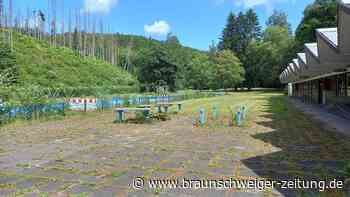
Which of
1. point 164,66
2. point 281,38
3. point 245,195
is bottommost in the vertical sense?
point 245,195

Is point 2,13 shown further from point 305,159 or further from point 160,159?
point 305,159

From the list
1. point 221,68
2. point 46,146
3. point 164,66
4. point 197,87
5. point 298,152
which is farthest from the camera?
point 197,87

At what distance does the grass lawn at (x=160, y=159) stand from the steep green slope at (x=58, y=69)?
28965mm

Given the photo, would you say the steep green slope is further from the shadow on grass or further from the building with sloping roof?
the shadow on grass

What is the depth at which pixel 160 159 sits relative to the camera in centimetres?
536

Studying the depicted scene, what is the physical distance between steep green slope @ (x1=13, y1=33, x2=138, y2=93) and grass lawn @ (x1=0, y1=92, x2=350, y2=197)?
28965 mm

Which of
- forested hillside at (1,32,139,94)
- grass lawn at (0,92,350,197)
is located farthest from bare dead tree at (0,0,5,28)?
grass lawn at (0,92,350,197)

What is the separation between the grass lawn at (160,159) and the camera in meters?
3.86

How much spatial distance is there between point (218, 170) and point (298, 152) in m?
2.22

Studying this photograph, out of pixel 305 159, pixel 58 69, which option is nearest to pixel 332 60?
pixel 305 159

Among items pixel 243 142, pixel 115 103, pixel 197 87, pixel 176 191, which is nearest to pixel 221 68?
pixel 197 87

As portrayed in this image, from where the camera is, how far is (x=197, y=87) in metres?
57.1

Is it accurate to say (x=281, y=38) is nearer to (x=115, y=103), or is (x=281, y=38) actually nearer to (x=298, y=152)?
(x=115, y=103)

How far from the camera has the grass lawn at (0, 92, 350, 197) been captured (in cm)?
386
